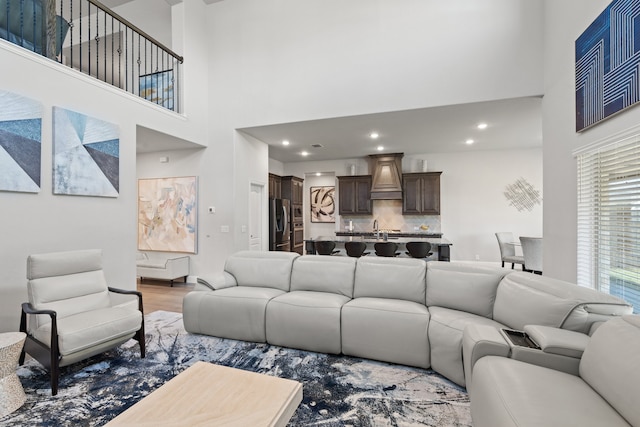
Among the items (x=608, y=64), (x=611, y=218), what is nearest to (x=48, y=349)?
(x=611, y=218)

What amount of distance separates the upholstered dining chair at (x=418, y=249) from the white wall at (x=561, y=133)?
5.45 ft

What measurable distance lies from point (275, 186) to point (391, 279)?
541 cm

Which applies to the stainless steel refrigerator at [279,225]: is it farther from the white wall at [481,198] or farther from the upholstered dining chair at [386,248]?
the white wall at [481,198]

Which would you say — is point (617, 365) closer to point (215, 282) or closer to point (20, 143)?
point (215, 282)

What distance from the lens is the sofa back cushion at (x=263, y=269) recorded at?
3.35 meters

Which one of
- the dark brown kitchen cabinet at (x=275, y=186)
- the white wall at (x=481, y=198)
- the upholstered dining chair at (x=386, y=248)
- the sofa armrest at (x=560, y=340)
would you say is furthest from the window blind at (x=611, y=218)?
the dark brown kitchen cabinet at (x=275, y=186)

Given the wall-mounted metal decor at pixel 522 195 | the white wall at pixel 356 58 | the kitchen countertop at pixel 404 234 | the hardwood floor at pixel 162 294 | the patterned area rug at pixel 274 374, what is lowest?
the hardwood floor at pixel 162 294

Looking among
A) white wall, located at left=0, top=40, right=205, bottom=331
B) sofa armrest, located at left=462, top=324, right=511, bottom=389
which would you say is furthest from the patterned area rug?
white wall, located at left=0, top=40, right=205, bottom=331

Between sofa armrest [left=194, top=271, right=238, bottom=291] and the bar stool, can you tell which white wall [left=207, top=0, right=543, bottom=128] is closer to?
sofa armrest [left=194, top=271, right=238, bottom=291]

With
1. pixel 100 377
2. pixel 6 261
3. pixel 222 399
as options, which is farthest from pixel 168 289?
pixel 222 399

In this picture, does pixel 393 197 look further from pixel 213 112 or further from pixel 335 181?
pixel 213 112

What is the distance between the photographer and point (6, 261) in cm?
280

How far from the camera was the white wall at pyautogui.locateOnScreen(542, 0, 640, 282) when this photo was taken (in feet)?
9.93

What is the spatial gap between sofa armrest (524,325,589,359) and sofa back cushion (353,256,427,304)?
1.14 m
